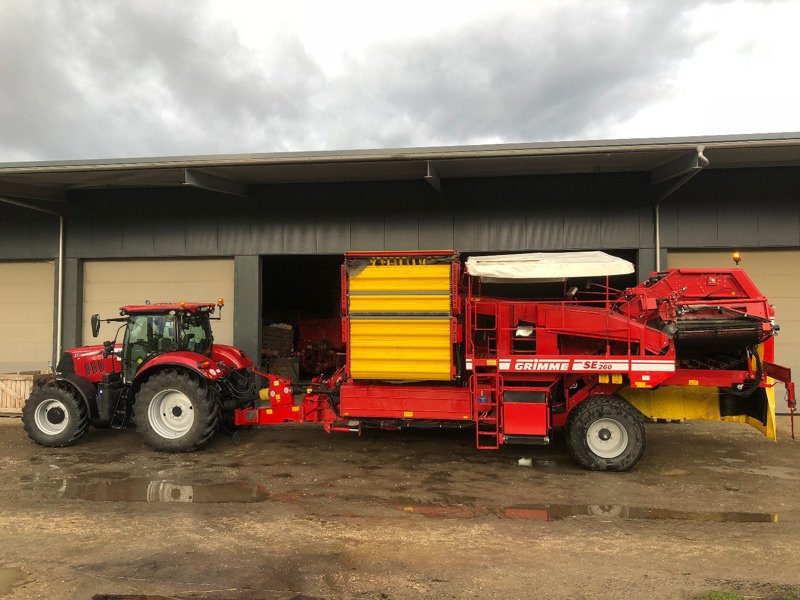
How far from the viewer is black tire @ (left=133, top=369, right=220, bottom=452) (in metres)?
7.26

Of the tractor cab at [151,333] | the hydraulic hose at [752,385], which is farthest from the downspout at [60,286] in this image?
the hydraulic hose at [752,385]

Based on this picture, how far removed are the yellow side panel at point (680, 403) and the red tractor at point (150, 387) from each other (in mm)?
5608

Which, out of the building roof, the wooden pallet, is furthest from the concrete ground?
the building roof

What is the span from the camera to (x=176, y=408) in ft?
24.6

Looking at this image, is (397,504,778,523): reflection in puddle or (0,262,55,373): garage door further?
(0,262,55,373): garage door

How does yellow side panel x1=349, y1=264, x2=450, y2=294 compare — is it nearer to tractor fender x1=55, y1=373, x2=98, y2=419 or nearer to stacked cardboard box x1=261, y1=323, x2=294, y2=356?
tractor fender x1=55, y1=373, x2=98, y2=419

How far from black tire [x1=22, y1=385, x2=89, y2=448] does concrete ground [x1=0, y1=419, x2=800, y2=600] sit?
213 millimetres

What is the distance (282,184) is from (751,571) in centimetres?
992

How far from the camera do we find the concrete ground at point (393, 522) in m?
3.75

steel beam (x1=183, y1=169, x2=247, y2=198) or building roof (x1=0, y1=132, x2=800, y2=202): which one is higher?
building roof (x1=0, y1=132, x2=800, y2=202)

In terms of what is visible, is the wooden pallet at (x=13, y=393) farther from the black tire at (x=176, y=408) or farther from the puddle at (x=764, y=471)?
the puddle at (x=764, y=471)

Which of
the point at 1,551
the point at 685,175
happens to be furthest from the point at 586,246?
the point at 1,551

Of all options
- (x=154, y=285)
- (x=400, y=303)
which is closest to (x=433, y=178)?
(x=400, y=303)

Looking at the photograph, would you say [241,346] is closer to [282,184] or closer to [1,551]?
[282,184]
